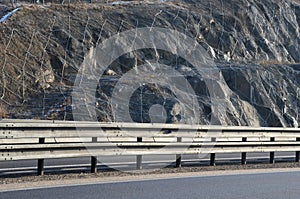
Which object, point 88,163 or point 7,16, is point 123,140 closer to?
point 88,163

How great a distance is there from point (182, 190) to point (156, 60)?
22.0 meters

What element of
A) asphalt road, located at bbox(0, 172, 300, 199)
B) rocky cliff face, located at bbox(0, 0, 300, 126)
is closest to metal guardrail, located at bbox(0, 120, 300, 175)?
asphalt road, located at bbox(0, 172, 300, 199)

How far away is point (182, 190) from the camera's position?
9.27m

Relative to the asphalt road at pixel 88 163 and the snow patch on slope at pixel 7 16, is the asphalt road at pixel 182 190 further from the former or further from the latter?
the snow patch on slope at pixel 7 16

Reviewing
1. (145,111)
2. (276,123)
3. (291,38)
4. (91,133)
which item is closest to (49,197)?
(91,133)

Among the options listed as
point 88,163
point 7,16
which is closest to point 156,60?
point 7,16

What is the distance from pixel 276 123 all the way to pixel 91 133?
2043 cm

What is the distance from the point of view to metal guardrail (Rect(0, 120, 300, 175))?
9.74 m

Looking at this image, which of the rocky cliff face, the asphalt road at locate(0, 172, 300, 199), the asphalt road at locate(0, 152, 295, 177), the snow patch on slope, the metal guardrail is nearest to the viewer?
the asphalt road at locate(0, 172, 300, 199)

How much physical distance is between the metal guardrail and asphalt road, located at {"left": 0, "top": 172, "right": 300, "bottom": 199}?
110cm

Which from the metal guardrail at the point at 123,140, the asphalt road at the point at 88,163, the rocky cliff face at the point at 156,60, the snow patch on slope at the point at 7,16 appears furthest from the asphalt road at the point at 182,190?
the snow patch on slope at the point at 7,16

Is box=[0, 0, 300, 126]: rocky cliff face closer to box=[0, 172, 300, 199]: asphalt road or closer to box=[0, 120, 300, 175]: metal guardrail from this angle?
box=[0, 120, 300, 175]: metal guardrail

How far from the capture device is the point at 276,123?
2981 cm

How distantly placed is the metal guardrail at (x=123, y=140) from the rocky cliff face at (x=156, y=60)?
11151mm
